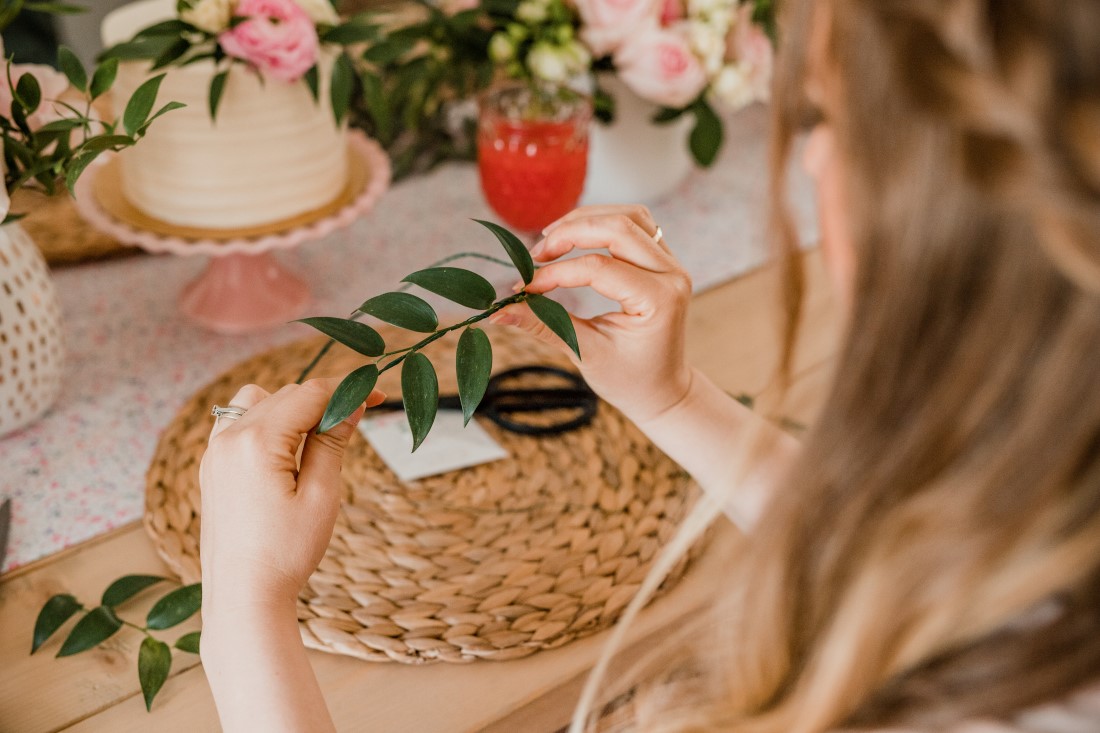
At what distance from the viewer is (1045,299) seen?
12.9 inches

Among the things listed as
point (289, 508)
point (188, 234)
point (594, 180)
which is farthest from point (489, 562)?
point (594, 180)

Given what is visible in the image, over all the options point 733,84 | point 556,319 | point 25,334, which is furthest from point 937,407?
point 733,84

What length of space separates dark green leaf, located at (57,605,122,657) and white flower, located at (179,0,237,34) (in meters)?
0.44

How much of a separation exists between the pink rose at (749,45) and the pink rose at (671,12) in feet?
0.22

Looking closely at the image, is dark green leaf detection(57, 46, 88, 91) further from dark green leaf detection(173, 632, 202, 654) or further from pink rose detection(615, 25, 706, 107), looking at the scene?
pink rose detection(615, 25, 706, 107)

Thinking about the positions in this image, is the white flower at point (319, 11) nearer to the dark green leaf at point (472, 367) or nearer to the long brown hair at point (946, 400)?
the dark green leaf at point (472, 367)

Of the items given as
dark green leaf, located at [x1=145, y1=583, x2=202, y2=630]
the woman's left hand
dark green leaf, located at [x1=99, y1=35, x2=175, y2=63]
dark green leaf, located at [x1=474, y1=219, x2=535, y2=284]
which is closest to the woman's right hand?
dark green leaf, located at [x1=474, y1=219, x2=535, y2=284]

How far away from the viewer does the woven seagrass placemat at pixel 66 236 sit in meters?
1.03

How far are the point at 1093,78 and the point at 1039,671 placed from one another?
0.21 meters

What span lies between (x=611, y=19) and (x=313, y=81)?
0.33 metres

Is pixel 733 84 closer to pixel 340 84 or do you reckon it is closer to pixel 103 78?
pixel 340 84

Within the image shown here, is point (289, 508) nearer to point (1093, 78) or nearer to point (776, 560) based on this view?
point (776, 560)

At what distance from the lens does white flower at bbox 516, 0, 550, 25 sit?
1005 millimetres

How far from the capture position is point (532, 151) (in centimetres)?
96
